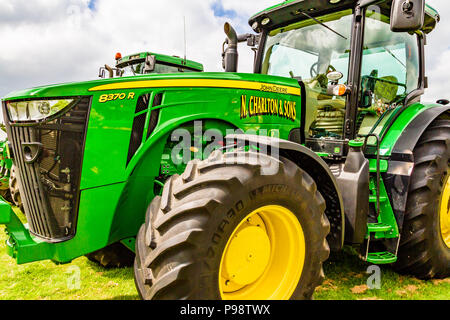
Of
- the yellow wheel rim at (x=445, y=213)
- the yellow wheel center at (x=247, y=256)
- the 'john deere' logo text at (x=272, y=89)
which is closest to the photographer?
the yellow wheel center at (x=247, y=256)

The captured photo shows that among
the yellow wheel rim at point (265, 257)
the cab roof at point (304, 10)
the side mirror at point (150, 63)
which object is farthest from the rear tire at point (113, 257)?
the side mirror at point (150, 63)

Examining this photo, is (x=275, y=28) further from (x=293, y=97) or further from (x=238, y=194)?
(x=238, y=194)

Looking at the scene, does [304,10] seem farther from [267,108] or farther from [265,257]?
[265,257]

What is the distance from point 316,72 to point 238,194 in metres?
2.15

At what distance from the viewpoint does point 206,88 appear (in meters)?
2.65

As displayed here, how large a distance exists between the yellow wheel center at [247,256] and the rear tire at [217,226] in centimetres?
3

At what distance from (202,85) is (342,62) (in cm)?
155

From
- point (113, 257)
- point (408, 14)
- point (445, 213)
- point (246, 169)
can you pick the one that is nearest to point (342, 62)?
point (408, 14)

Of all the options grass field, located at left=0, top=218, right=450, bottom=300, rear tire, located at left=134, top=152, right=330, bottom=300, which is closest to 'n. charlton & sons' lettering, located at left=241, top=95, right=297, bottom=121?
rear tire, located at left=134, top=152, right=330, bottom=300

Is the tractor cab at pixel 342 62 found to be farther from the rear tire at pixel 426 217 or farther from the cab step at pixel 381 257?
the cab step at pixel 381 257

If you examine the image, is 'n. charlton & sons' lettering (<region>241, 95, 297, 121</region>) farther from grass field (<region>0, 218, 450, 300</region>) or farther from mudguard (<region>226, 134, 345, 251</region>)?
grass field (<region>0, 218, 450, 300</region>)

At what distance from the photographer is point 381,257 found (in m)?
2.89

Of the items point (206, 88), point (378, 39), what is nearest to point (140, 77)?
point (206, 88)

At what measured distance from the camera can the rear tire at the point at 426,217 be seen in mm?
3014
